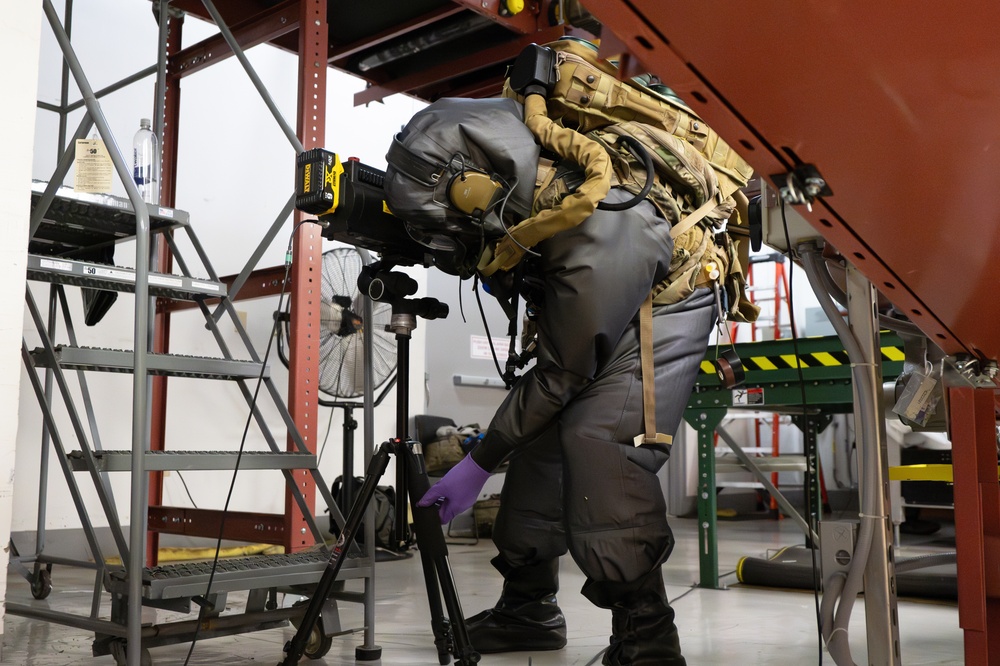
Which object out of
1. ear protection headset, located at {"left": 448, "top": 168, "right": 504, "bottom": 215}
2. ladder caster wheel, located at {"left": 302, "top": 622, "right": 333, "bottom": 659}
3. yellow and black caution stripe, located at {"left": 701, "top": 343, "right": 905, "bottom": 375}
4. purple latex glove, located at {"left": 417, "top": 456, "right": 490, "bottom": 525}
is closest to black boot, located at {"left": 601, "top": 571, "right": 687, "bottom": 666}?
purple latex glove, located at {"left": 417, "top": 456, "right": 490, "bottom": 525}

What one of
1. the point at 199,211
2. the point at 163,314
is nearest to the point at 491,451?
the point at 163,314

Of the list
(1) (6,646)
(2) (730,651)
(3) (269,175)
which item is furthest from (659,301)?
(3) (269,175)

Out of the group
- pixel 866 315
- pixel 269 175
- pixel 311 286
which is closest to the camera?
pixel 866 315

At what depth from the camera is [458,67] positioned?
12.5ft

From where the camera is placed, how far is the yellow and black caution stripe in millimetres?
3496

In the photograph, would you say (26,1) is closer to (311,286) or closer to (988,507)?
(311,286)

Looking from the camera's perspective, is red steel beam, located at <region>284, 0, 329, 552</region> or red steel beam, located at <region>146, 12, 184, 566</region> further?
red steel beam, located at <region>146, 12, 184, 566</region>

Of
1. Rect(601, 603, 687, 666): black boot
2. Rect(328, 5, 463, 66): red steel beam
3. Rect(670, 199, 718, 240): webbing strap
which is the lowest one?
Rect(601, 603, 687, 666): black boot

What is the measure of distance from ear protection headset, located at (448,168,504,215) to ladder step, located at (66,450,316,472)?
0.90 metres

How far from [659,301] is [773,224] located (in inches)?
33.7

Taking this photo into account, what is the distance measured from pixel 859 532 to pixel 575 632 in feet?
5.81

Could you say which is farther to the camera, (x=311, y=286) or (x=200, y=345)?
(x=200, y=345)

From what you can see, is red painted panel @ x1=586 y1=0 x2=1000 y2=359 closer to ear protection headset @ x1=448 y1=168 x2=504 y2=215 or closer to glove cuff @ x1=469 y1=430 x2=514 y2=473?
ear protection headset @ x1=448 y1=168 x2=504 y2=215

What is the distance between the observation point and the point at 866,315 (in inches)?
49.8
